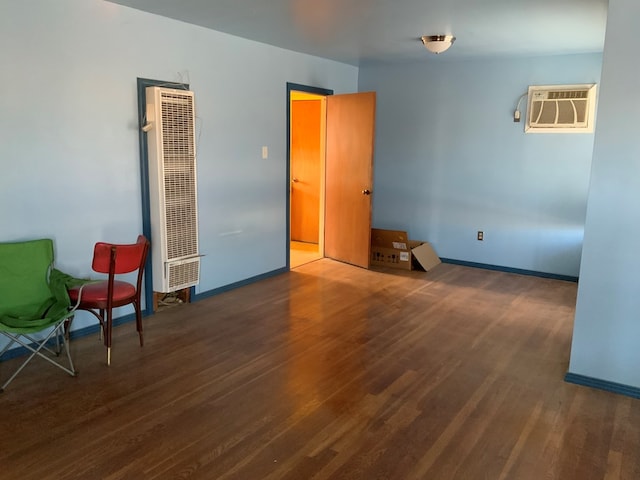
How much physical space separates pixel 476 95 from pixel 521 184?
1.15 metres

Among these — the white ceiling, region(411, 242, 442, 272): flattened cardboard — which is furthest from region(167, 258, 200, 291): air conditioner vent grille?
region(411, 242, 442, 272): flattened cardboard

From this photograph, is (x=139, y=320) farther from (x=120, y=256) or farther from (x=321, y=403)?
(x=321, y=403)

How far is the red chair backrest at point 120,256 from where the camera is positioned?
3248mm

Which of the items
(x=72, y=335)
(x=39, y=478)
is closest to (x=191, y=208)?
(x=72, y=335)

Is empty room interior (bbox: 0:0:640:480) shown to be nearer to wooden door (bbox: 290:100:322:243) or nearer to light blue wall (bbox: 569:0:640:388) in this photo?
light blue wall (bbox: 569:0:640:388)

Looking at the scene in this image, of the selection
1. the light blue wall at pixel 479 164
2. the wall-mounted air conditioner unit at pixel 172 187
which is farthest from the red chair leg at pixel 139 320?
the light blue wall at pixel 479 164

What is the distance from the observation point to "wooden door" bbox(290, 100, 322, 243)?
7.27 metres

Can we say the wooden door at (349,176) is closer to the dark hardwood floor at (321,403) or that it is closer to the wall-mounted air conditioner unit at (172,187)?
the dark hardwood floor at (321,403)

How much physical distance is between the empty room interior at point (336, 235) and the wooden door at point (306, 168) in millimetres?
842

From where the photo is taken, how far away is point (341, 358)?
355 centimetres

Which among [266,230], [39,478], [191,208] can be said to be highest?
[191,208]

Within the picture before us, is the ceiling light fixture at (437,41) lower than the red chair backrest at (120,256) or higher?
higher

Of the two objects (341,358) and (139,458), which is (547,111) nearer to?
(341,358)

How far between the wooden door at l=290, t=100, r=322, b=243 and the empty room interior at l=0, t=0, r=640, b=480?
842 mm
